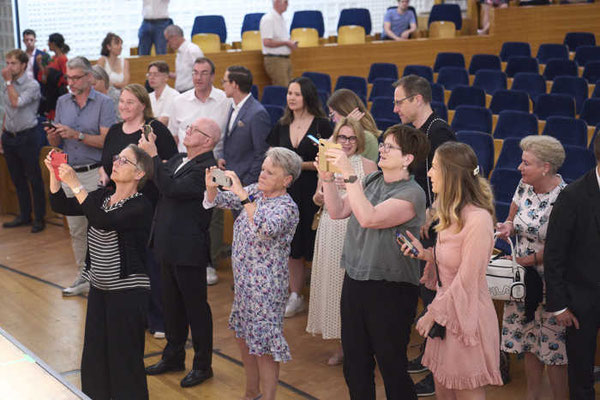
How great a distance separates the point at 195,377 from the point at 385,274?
1343 mm

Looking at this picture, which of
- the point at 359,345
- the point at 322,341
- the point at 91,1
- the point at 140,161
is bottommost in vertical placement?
the point at 322,341

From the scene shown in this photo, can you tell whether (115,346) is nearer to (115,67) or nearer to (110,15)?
(115,67)

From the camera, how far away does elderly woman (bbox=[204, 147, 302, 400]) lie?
3.33 m

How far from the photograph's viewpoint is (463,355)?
2.74 meters

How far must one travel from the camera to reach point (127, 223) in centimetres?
318

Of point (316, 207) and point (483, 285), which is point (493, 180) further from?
point (483, 285)

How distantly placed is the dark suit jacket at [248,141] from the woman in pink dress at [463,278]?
7.38ft

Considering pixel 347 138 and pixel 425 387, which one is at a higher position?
pixel 347 138

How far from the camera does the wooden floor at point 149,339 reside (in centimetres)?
376

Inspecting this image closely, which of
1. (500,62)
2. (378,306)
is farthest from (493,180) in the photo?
(500,62)

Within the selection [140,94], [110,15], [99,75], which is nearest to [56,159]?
[140,94]

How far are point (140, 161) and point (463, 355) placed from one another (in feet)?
5.03

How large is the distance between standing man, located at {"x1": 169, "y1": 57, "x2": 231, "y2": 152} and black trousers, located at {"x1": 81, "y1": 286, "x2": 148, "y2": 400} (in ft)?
7.07

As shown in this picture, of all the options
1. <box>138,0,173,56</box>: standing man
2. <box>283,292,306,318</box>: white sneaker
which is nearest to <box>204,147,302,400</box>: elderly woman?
<box>283,292,306,318</box>: white sneaker
